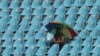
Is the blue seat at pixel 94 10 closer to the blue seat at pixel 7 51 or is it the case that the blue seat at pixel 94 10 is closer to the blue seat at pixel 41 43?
the blue seat at pixel 41 43

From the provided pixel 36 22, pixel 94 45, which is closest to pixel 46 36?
pixel 36 22

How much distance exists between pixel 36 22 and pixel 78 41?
1050 millimetres

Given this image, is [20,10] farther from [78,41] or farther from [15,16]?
[78,41]

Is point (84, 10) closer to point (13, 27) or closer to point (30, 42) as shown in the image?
point (30, 42)

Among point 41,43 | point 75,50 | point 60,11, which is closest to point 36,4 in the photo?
point 60,11

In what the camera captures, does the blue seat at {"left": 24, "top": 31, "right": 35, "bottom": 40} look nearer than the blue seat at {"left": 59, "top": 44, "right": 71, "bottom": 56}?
No

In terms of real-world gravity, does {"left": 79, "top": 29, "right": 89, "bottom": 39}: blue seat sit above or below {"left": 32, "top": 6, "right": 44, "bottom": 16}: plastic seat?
below

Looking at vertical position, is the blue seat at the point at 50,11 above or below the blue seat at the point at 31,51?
above

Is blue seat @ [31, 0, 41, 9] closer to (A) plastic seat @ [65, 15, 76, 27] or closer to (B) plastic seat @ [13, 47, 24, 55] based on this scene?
(A) plastic seat @ [65, 15, 76, 27]

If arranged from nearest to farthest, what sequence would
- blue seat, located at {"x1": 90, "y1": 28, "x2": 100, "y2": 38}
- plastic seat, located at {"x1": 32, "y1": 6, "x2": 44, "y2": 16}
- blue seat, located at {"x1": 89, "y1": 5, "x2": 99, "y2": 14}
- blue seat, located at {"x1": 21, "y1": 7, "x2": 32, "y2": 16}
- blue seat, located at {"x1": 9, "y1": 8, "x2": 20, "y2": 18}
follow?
blue seat, located at {"x1": 90, "y1": 28, "x2": 100, "y2": 38} < blue seat, located at {"x1": 89, "y1": 5, "x2": 99, "y2": 14} < plastic seat, located at {"x1": 32, "y1": 6, "x2": 44, "y2": 16} < blue seat, located at {"x1": 21, "y1": 7, "x2": 32, "y2": 16} < blue seat, located at {"x1": 9, "y1": 8, "x2": 20, "y2": 18}

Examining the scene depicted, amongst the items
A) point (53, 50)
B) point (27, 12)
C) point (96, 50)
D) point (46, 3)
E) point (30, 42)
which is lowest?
point (96, 50)

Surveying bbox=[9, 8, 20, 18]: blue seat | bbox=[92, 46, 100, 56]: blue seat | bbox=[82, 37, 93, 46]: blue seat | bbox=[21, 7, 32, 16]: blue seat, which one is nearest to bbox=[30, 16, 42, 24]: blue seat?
bbox=[21, 7, 32, 16]: blue seat

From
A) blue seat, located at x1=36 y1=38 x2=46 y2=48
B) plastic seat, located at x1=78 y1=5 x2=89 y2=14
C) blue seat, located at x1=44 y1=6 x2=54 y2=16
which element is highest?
blue seat, located at x1=44 y1=6 x2=54 y2=16

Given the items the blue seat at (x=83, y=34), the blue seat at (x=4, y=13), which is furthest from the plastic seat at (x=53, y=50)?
the blue seat at (x=4, y=13)
